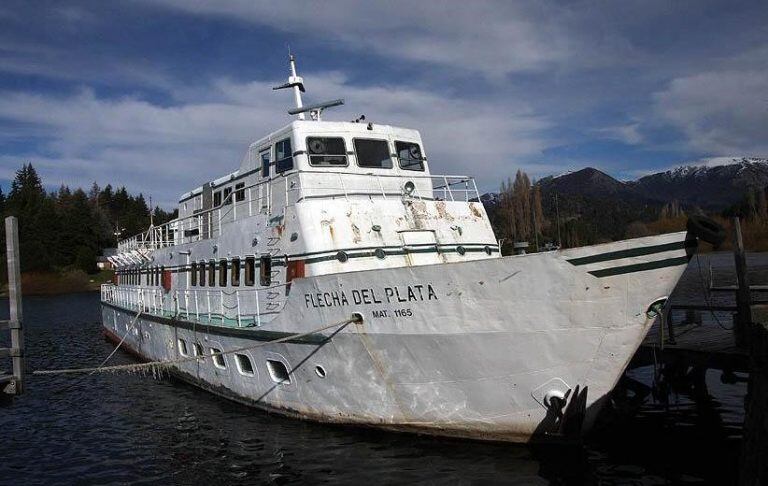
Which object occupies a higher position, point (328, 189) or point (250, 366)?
point (328, 189)

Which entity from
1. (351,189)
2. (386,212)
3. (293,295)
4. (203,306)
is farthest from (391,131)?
(203,306)

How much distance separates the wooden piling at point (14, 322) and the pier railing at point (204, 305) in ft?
14.2

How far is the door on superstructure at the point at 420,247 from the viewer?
12211mm

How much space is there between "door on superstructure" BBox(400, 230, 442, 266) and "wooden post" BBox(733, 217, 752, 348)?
591 cm

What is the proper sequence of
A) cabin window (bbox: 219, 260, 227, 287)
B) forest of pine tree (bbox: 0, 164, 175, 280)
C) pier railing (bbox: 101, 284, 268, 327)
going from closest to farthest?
pier railing (bbox: 101, 284, 268, 327) < cabin window (bbox: 219, 260, 227, 287) < forest of pine tree (bbox: 0, 164, 175, 280)

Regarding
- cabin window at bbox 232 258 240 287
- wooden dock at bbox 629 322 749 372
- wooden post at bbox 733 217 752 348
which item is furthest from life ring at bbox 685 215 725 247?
cabin window at bbox 232 258 240 287

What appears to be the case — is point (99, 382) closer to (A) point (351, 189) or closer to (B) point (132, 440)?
(B) point (132, 440)

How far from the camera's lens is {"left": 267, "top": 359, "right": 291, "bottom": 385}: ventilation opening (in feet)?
39.6

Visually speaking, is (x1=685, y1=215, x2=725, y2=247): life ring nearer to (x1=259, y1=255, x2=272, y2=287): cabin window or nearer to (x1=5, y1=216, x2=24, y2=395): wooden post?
(x1=259, y1=255, x2=272, y2=287): cabin window

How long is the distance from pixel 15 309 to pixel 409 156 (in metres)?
9.35

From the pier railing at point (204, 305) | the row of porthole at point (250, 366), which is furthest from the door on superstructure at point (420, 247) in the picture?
the pier railing at point (204, 305)

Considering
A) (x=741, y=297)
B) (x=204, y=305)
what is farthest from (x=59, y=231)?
(x=741, y=297)

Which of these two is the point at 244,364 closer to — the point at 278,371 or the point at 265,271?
the point at 278,371

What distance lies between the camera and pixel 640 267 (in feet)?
27.8
